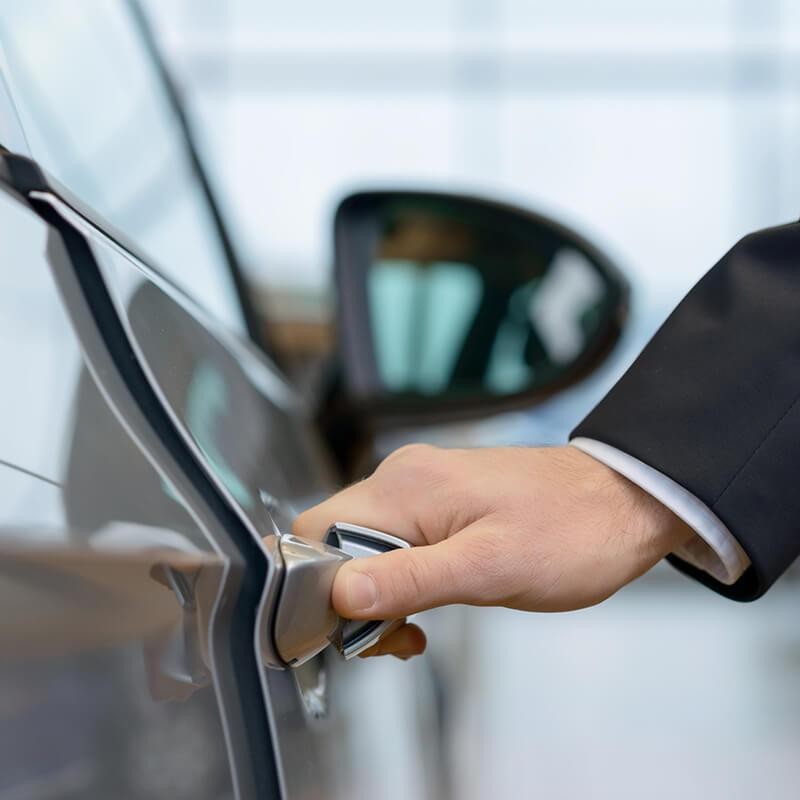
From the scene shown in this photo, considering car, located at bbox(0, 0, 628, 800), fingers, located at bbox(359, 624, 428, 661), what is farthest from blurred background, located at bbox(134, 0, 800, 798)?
fingers, located at bbox(359, 624, 428, 661)

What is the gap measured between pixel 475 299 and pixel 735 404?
0.92 metres

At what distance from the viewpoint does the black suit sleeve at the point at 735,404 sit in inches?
26.9

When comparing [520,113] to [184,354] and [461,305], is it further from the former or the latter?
[184,354]

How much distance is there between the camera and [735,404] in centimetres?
70

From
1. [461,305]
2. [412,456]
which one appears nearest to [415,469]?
[412,456]

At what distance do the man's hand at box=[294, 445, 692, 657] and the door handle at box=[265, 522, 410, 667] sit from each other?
0.01m

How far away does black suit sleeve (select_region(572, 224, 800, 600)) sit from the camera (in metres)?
0.68

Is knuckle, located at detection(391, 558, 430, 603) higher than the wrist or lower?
higher

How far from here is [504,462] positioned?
25.0 inches

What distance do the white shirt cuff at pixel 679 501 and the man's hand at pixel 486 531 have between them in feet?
0.05

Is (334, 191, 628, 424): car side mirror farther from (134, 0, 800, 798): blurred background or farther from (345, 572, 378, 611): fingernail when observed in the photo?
(134, 0, 800, 798): blurred background

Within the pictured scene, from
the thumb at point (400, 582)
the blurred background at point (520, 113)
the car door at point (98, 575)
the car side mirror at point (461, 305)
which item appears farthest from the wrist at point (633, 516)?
the blurred background at point (520, 113)

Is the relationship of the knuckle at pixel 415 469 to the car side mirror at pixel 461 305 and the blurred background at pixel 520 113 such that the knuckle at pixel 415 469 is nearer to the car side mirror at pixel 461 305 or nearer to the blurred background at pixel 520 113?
the car side mirror at pixel 461 305

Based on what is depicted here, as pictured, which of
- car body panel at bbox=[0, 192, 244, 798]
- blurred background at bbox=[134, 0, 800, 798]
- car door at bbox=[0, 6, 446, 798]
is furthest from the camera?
blurred background at bbox=[134, 0, 800, 798]
